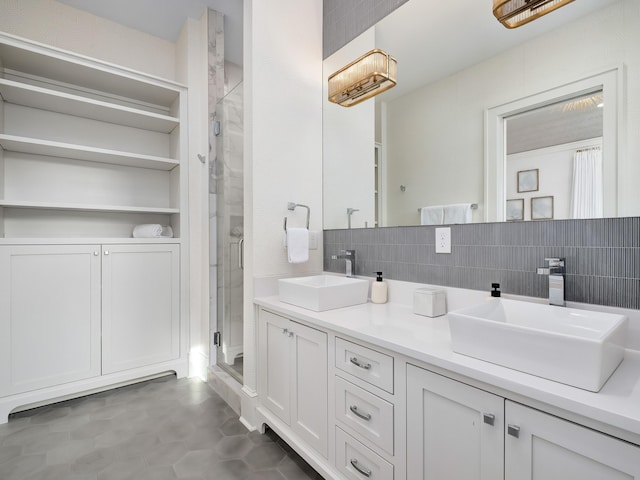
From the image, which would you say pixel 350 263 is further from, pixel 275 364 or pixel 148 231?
pixel 148 231

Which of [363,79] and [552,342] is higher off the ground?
[363,79]

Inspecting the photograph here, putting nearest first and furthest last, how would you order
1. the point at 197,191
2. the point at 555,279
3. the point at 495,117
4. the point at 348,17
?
the point at 555,279 < the point at 495,117 < the point at 348,17 < the point at 197,191

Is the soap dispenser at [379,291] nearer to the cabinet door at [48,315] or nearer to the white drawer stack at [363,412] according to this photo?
the white drawer stack at [363,412]

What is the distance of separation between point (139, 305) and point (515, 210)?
2558 mm

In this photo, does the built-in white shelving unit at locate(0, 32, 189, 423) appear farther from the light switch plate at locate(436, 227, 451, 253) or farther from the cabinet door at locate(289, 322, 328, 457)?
the light switch plate at locate(436, 227, 451, 253)

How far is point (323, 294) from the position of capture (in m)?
1.57

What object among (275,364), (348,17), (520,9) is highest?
(348,17)

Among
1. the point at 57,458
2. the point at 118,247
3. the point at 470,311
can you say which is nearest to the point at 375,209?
the point at 470,311

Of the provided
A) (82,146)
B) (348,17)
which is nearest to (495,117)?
(348,17)

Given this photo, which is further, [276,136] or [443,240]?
[276,136]

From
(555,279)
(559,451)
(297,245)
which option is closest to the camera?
(559,451)

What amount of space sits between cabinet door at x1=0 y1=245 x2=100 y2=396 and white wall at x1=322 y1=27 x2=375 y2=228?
175 cm

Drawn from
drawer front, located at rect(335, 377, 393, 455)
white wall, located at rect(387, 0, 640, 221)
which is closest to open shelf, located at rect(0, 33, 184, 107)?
white wall, located at rect(387, 0, 640, 221)

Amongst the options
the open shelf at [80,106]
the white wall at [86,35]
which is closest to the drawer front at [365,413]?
the open shelf at [80,106]
